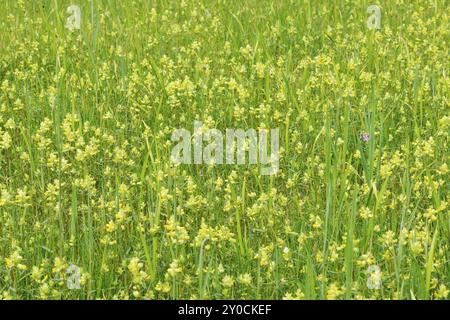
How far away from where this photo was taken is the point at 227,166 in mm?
4324

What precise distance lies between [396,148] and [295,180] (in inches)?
34.8

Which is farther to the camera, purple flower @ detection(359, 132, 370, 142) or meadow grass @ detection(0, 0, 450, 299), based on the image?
purple flower @ detection(359, 132, 370, 142)

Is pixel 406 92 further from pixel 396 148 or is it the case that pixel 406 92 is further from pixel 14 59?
pixel 14 59

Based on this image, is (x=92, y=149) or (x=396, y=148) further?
(x=396, y=148)

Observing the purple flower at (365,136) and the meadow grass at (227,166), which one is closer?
the meadow grass at (227,166)

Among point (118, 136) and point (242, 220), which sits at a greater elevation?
point (118, 136)

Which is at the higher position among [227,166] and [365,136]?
[365,136]

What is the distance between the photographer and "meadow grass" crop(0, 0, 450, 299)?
3350 mm

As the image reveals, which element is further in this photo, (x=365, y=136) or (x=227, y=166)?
(x=365, y=136)

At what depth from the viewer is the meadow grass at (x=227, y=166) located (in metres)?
3.35

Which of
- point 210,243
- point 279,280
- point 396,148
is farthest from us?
point 396,148

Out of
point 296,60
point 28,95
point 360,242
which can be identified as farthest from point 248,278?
point 296,60
